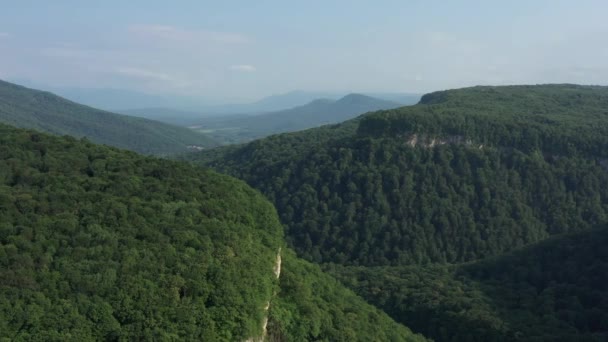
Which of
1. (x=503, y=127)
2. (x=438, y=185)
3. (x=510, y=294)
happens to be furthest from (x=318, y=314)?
(x=503, y=127)

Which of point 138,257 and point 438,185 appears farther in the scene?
point 438,185

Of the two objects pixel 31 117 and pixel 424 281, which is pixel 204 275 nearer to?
pixel 424 281

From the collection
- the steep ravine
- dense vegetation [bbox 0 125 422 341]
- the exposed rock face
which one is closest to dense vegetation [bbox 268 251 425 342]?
dense vegetation [bbox 0 125 422 341]

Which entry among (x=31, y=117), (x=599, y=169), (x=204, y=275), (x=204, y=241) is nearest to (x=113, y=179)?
(x=204, y=241)

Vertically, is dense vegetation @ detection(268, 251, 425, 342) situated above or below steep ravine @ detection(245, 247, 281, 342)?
below

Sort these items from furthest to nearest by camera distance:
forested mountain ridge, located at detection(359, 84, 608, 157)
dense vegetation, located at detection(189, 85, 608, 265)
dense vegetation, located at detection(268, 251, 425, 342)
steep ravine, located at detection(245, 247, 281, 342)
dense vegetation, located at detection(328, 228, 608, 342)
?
1. forested mountain ridge, located at detection(359, 84, 608, 157)
2. dense vegetation, located at detection(189, 85, 608, 265)
3. dense vegetation, located at detection(328, 228, 608, 342)
4. dense vegetation, located at detection(268, 251, 425, 342)
5. steep ravine, located at detection(245, 247, 281, 342)

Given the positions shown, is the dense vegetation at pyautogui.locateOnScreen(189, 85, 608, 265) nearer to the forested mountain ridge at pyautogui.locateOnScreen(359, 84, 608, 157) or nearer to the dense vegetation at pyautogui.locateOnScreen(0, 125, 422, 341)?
the forested mountain ridge at pyautogui.locateOnScreen(359, 84, 608, 157)

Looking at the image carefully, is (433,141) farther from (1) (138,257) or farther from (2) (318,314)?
(1) (138,257)
